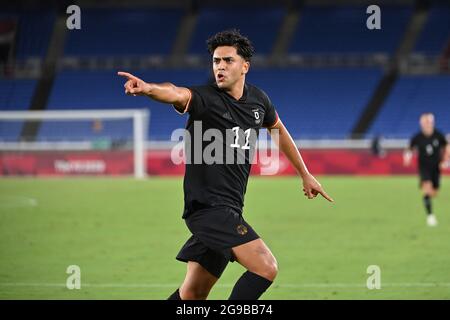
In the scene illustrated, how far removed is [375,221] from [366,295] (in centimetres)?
882

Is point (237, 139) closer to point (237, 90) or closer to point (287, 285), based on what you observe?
point (237, 90)

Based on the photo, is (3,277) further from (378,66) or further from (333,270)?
(378,66)

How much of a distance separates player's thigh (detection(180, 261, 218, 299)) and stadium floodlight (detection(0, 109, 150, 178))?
86.0 ft

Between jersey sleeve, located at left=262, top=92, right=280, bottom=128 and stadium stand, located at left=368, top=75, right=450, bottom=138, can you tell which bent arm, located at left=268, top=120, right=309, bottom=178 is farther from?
stadium stand, located at left=368, top=75, right=450, bottom=138

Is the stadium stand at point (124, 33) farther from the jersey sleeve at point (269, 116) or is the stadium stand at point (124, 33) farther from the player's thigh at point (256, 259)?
the player's thigh at point (256, 259)

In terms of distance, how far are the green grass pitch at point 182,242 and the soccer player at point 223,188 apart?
2913mm

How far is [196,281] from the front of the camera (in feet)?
23.3

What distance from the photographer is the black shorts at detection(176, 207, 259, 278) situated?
6805mm

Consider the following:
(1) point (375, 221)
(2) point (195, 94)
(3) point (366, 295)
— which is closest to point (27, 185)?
(1) point (375, 221)

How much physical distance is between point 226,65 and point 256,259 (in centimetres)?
152

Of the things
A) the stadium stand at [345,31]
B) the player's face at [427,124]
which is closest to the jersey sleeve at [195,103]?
the player's face at [427,124]

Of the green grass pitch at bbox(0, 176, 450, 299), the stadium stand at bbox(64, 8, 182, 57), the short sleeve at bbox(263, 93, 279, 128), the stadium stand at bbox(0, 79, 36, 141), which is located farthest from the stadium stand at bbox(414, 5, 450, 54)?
the short sleeve at bbox(263, 93, 279, 128)

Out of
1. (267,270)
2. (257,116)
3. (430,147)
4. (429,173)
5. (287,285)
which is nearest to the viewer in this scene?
(267,270)

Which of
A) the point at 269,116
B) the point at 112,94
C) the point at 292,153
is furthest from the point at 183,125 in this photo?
the point at 269,116
